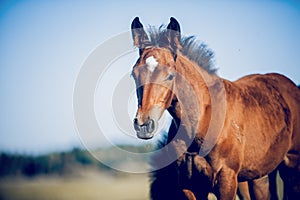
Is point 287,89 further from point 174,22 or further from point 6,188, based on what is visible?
point 6,188

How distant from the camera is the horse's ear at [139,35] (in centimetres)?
550

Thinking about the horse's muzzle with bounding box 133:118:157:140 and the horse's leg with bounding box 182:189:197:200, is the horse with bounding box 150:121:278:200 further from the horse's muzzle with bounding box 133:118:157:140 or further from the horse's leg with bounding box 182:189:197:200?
the horse's muzzle with bounding box 133:118:157:140

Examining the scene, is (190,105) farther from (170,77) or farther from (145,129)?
(145,129)

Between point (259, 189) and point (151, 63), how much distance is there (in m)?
2.98

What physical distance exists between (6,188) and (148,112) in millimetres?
8369

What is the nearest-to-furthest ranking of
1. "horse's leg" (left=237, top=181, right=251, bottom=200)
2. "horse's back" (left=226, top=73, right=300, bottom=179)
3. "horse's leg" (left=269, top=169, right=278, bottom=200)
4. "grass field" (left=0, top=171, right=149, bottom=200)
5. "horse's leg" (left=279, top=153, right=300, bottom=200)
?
"horse's back" (left=226, top=73, right=300, bottom=179), "horse's leg" (left=279, top=153, right=300, bottom=200), "horse's leg" (left=237, top=181, right=251, bottom=200), "horse's leg" (left=269, top=169, right=278, bottom=200), "grass field" (left=0, top=171, right=149, bottom=200)

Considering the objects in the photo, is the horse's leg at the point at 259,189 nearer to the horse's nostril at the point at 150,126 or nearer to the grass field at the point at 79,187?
the horse's nostril at the point at 150,126

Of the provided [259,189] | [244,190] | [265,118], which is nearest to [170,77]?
[265,118]

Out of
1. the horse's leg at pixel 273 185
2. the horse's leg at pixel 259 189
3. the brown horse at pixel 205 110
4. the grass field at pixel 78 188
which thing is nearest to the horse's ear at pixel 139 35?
the brown horse at pixel 205 110

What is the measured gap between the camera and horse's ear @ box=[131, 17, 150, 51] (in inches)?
216

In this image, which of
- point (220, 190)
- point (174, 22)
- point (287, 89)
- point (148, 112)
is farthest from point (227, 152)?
point (287, 89)

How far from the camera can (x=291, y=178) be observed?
7012 millimetres

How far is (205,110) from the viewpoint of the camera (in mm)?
5504

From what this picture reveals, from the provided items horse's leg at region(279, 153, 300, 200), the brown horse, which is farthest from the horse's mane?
horse's leg at region(279, 153, 300, 200)
